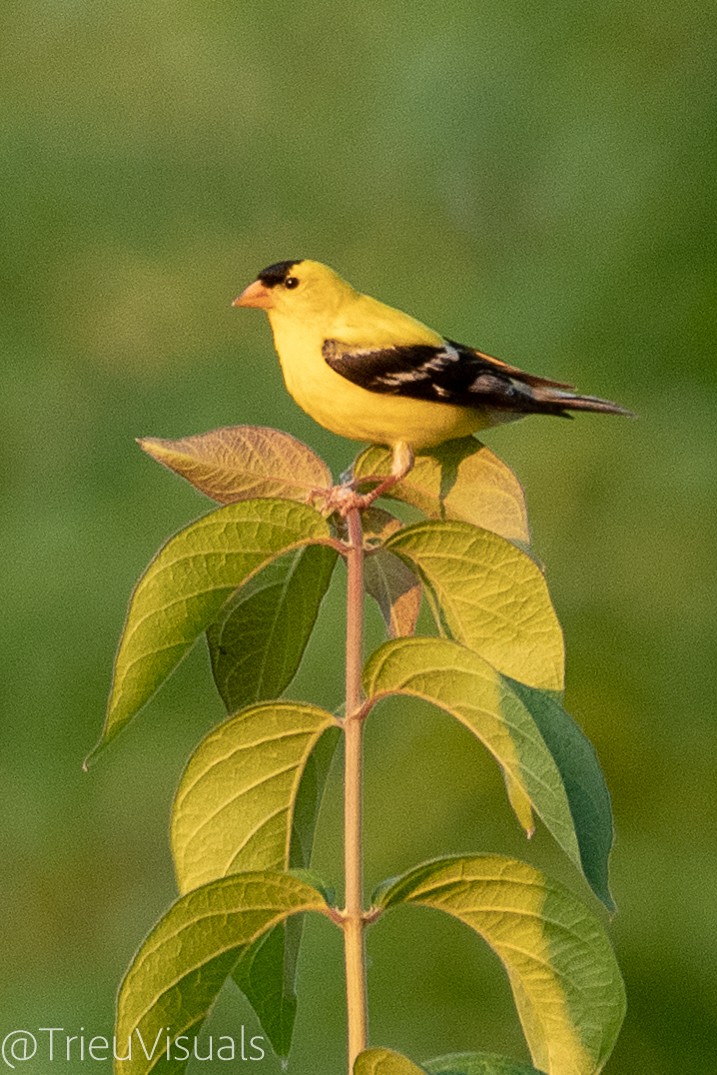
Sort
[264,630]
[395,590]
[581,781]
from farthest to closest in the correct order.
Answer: [395,590], [264,630], [581,781]

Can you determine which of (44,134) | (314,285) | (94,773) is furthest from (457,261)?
(314,285)

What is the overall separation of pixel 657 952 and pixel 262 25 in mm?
13932

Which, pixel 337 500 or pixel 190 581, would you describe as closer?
pixel 190 581

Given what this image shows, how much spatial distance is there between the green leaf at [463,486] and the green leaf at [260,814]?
29cm

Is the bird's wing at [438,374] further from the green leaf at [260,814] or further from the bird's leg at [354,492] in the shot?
the green leaf at [260,814]

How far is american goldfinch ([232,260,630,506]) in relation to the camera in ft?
6.43

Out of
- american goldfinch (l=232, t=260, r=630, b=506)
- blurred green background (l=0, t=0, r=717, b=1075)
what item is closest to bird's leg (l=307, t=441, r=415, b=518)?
american goldfinch (l=232, t=260, r=630, b=506)

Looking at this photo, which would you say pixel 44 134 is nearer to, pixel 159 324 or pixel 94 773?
pixel 159 324

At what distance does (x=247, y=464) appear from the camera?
1280mm

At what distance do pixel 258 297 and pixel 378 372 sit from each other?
0.94 feet

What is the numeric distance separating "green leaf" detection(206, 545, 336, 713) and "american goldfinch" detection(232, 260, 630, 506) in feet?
1.93

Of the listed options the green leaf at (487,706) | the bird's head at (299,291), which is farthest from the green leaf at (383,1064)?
the bird's head at (299,291)

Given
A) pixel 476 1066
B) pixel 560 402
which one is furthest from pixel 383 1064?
pixel 560 402

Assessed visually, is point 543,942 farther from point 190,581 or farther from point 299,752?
point 190,581
